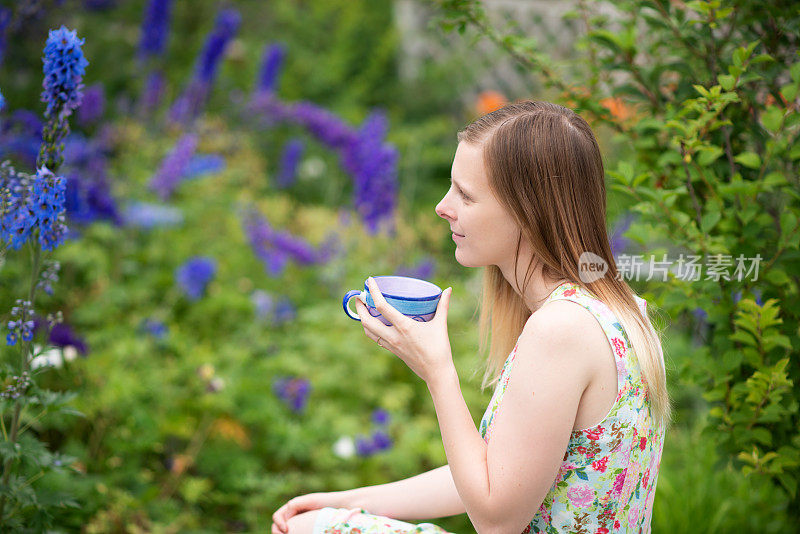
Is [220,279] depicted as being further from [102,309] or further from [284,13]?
[284,13]

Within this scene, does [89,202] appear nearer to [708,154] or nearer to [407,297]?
[407,297]

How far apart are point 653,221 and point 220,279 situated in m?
2.37

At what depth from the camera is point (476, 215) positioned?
1.26 metres

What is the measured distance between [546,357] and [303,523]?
621 millimetres

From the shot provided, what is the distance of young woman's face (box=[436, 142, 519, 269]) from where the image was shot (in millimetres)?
1259

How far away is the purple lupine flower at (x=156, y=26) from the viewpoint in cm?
346

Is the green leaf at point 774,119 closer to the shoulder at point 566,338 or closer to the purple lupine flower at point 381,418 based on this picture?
the shoulder at point 566,338

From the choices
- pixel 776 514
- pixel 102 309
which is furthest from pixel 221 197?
pixel 776 514

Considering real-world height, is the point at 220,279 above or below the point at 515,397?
above

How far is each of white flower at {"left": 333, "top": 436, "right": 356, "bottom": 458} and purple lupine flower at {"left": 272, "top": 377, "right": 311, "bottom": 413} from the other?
0.22 metres

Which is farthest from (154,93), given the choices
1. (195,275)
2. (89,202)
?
(195,275)

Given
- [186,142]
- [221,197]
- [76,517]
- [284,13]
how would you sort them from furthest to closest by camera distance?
1. [284,13]
2. [221,197]
3. [186,142]
4. [76,517]

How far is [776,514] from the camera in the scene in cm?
233

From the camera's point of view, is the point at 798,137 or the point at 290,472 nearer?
the point at 798,137
